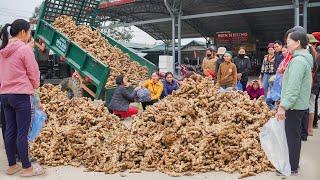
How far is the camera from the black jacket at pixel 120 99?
30.0 ft

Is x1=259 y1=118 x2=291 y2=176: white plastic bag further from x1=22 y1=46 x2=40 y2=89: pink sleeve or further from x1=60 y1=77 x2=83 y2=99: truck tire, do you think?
x1=60 y1=77 x2=83 y2=99: truck tire

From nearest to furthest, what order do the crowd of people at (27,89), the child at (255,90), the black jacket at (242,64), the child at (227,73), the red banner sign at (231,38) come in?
the crowd of people at (27,89) → the child at (227,73) → the child at (255,90) → the black jacket at (242,64) → the red banner sign at (231,38)

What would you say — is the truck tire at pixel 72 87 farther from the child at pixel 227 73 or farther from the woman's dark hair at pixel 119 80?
the child at pixel 227 73

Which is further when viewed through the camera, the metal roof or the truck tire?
the metal roof

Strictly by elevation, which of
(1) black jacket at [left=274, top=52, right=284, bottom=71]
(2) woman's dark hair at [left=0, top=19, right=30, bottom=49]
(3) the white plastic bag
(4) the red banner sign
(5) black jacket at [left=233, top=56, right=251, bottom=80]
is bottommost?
(3) the white plastic bag

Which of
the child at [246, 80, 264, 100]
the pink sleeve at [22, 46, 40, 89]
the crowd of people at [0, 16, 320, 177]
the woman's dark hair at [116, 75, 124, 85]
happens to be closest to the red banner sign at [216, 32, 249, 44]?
the child at [246, 80, 264, 100]

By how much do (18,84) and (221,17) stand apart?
88.0 feet

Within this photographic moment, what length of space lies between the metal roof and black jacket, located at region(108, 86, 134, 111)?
53.8ft

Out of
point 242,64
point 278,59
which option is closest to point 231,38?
point 242,64

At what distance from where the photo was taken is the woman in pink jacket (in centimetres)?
495

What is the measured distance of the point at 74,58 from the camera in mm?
10391

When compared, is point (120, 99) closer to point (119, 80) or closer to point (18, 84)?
point (119, 80)

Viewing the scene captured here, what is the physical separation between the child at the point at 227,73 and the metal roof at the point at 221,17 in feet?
51.0

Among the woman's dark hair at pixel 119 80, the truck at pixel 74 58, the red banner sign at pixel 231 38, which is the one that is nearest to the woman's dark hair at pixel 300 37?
the woman's dark hair at pixel 119 80
